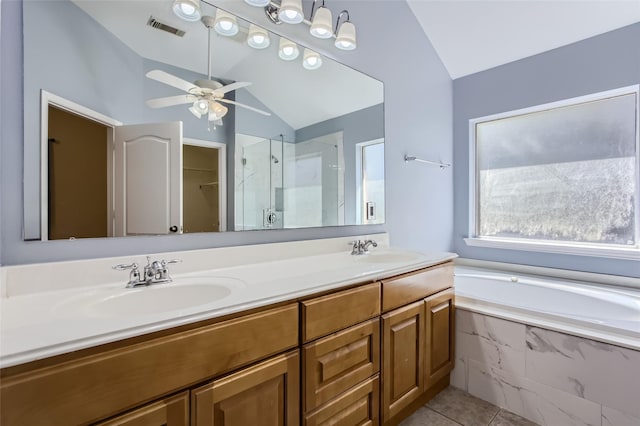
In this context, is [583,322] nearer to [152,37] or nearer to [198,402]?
[198,402]

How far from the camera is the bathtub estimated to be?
1.47m

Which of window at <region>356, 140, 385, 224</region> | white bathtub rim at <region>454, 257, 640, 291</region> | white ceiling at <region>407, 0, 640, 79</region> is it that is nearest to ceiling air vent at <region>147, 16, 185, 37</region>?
window at <region>356, 140, 385, 224</region>

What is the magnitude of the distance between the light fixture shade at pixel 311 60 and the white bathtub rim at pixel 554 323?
1701 mm

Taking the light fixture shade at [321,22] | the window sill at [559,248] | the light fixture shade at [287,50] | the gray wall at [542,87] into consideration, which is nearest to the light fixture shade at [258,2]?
the light fixture shade at [287,50]

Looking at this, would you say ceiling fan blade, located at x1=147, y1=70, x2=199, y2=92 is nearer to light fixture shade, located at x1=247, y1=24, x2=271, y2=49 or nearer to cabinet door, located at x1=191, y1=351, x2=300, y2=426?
light fixture shade, located at x1=247, y1=24, x2=271, y2=49

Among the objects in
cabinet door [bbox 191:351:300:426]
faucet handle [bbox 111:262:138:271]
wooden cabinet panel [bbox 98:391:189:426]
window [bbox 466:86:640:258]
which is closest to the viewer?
wooden cabinet panel [bbox 98:391:189:426]

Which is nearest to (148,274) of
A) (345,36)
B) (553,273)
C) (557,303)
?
(345,36)

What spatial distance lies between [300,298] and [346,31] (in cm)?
164

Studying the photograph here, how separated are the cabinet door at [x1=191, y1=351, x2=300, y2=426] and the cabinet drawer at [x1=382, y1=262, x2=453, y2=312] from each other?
54 centimetres

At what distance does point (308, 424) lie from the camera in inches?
42.4

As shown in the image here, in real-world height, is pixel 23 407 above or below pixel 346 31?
below

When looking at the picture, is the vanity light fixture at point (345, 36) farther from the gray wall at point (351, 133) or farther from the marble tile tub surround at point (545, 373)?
the marble tile tub surround at point (545, 373)

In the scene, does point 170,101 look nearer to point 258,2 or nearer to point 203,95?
point 203,95

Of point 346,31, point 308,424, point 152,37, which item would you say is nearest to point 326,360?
point 308,424
